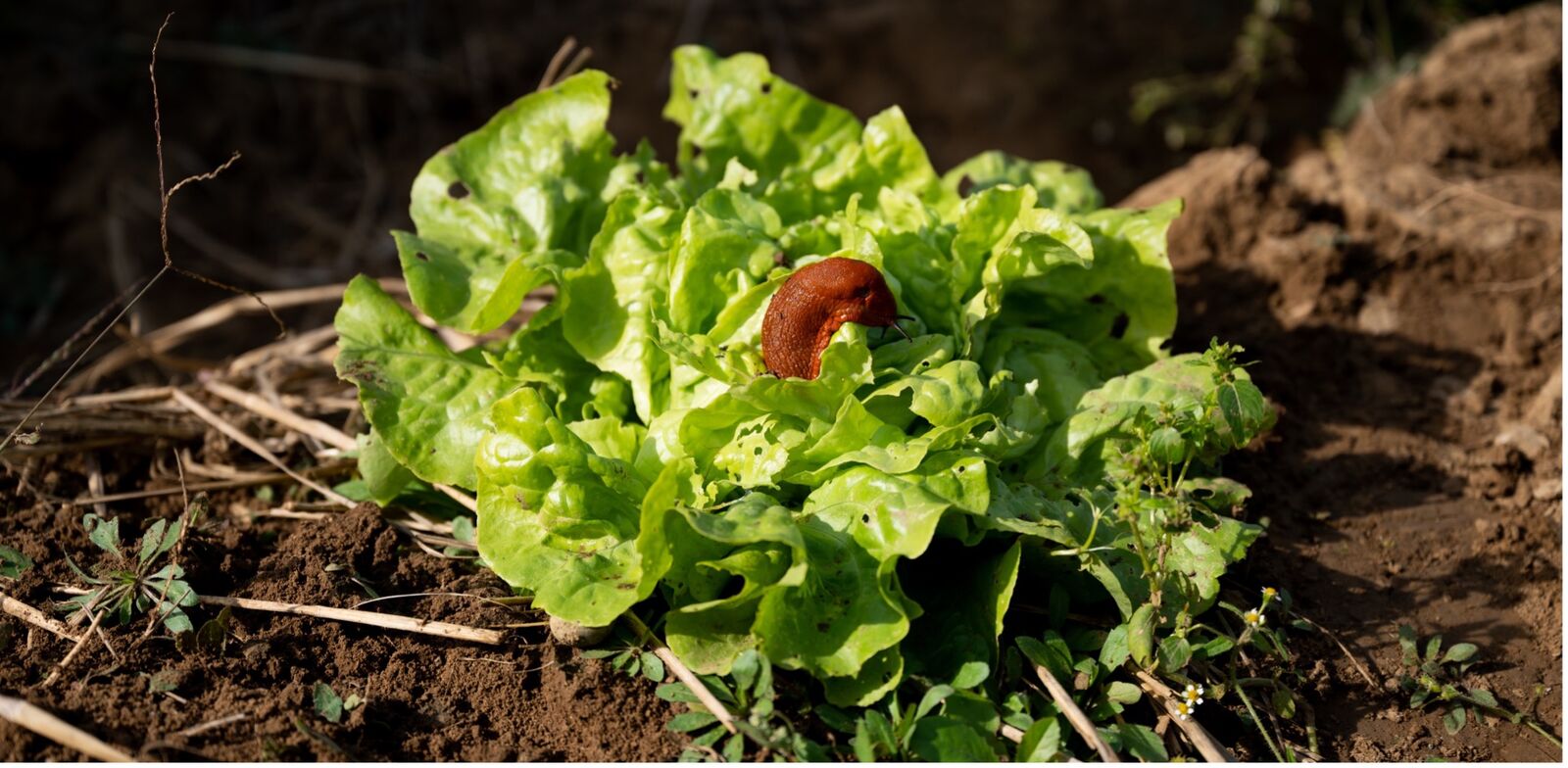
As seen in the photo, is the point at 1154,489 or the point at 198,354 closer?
the point at 1154,489

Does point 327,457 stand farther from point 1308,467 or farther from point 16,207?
point 16,207

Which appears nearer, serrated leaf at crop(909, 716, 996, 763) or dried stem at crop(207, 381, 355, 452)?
serrated leaf at crop(909, 716, 996, 763)

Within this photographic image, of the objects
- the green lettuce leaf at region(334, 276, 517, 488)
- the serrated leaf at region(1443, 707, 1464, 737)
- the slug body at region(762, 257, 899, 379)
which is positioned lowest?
the serrated leaf at region(1443, 707, 1464, 737)

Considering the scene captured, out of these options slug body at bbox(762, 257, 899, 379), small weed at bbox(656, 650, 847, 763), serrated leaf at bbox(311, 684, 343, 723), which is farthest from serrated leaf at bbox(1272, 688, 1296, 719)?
serrated leaf at bbox(311, 684, 343, 723)

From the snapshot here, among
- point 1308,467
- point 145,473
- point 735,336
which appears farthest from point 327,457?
point 1308,467

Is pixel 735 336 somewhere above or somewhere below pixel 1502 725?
above

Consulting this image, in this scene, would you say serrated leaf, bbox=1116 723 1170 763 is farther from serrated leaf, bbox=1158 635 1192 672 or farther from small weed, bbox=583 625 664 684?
small weed, bbox=583 625 664 684

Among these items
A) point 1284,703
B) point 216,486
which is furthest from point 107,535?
point 1284,703
